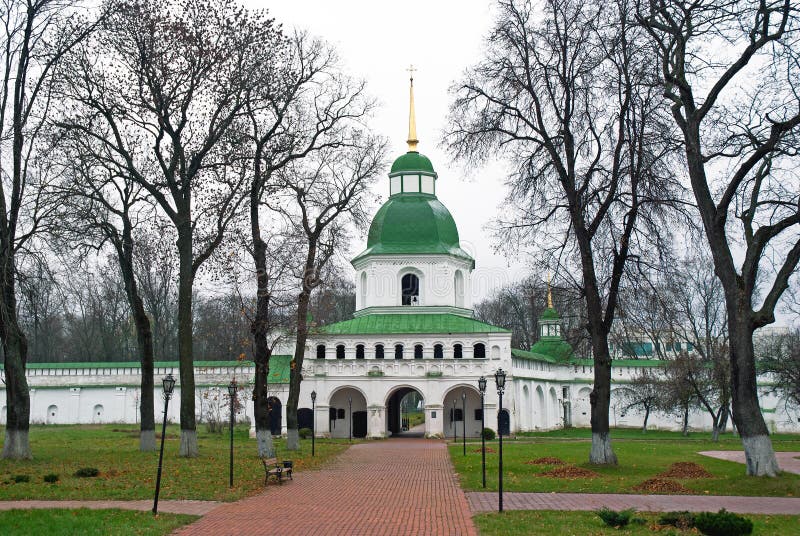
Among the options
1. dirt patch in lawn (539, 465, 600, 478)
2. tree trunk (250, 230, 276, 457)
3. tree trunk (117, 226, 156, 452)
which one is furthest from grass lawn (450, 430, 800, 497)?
tree trunk (117, 226, 156, 452)

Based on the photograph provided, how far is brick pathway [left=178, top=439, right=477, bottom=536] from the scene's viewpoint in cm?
1286

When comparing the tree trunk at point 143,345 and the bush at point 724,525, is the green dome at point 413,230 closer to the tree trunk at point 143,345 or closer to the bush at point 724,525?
the tree trunk at point 143,345

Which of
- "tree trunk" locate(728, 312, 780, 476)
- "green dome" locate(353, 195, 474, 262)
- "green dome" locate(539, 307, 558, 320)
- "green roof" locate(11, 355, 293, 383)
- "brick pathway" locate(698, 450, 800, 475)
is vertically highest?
"green dome" locate(353, 195, 474, 262)

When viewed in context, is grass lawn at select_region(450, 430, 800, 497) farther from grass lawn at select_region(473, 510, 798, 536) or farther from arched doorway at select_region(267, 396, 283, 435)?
arched doorway at select_region(267, 396, 283, 435)

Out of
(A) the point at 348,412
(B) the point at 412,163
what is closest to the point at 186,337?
(A) the point at 348,412

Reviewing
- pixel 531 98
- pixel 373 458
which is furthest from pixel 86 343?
pixel 531 98

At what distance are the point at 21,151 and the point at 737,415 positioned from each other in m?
20.1

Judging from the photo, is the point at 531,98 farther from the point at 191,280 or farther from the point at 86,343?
the point at 86,343

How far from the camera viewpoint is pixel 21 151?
2317 cm

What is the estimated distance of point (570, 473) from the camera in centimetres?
2038

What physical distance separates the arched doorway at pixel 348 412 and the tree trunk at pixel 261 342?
859 inches

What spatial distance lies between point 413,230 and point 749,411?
1331 inches

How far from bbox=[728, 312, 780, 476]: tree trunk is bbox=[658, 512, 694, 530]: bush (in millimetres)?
5989

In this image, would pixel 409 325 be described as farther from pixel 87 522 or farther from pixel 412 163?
pixel 87 522
